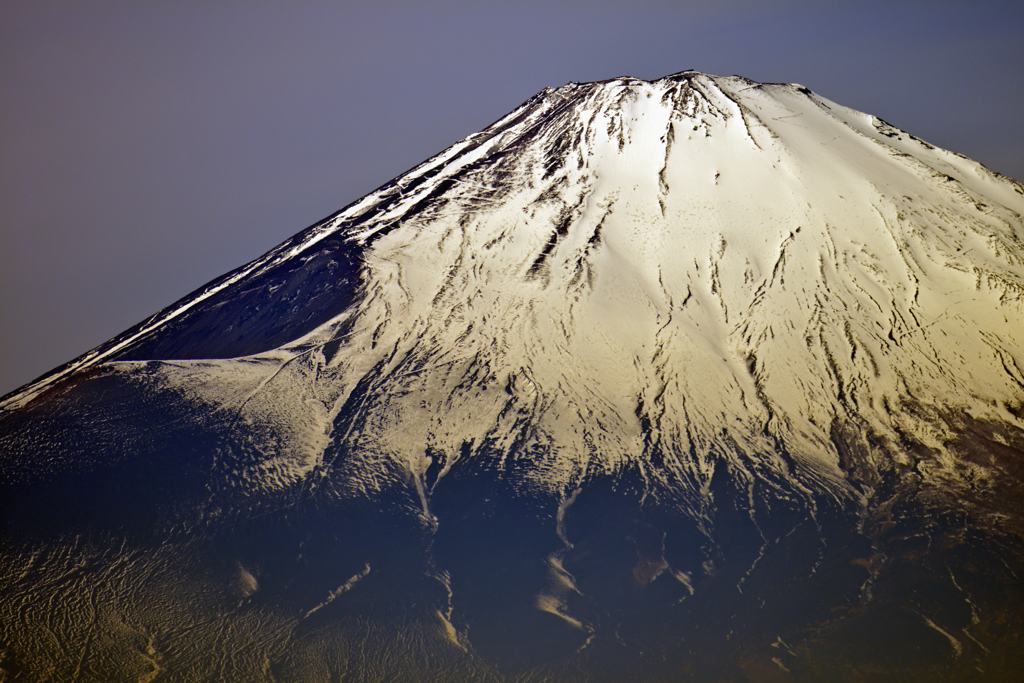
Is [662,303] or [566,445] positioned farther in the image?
[662,303]

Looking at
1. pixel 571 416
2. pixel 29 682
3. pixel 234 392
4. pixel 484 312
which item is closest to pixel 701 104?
pixel 484 312

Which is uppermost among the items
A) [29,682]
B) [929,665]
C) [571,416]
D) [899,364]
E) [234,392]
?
[234,392]

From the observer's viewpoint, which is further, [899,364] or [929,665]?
[899,364]

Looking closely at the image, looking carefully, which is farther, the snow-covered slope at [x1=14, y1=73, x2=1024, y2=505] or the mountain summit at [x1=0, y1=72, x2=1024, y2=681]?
the snow-covered slope at [x1=14, y1=73, x2=1024, y2=505]

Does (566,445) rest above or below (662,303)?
below

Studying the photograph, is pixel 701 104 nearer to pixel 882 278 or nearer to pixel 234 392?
pixel 882 278

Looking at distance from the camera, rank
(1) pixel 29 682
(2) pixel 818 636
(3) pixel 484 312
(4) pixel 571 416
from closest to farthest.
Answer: (1) pixel 29 682 → (2) pixel 818 636 → (4) pixel 571 416 → (3) pixel 484 312

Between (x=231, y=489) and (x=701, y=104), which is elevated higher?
(x=701, y=104)

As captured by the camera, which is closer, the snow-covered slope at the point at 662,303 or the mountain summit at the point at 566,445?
the mountain summit at the point at 566,445
